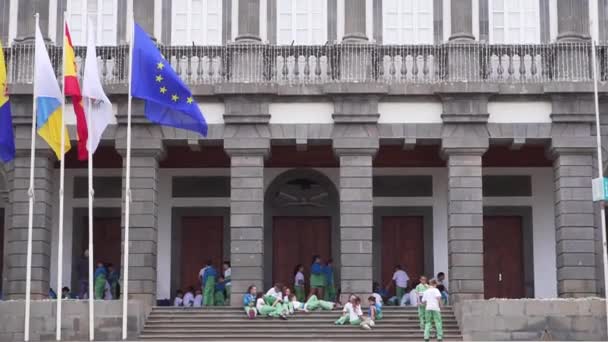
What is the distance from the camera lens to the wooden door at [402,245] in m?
37.3

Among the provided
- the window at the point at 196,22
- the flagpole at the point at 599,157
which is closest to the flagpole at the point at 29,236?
the window at the point at 196,22

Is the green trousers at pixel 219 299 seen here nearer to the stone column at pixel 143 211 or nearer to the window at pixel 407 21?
the stone column at pixel 143 211

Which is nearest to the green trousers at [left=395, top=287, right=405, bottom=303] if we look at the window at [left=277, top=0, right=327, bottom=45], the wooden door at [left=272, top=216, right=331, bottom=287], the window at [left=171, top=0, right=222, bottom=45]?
the wooden door at [left=272, top=216, right=331, bottom=287]

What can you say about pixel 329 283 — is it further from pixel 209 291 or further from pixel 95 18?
pixel 95 18

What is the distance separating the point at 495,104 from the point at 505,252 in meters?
6.06

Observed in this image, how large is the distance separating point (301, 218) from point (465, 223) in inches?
262

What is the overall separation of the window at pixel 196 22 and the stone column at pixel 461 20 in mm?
7358

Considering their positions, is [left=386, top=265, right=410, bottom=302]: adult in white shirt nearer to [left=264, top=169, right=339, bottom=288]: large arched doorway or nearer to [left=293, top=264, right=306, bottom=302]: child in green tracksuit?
[left=264, top=169, right=339, bottom=288]: large arched doorway

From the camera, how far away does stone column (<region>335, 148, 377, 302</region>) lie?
1292 inches

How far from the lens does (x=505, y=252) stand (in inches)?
1469

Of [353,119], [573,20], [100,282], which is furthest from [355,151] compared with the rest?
[100,282]

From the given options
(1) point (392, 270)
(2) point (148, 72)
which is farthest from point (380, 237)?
(2) point (148, 72)

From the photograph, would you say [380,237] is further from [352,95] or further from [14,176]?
[14,176]

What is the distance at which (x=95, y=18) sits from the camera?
35438 mm
